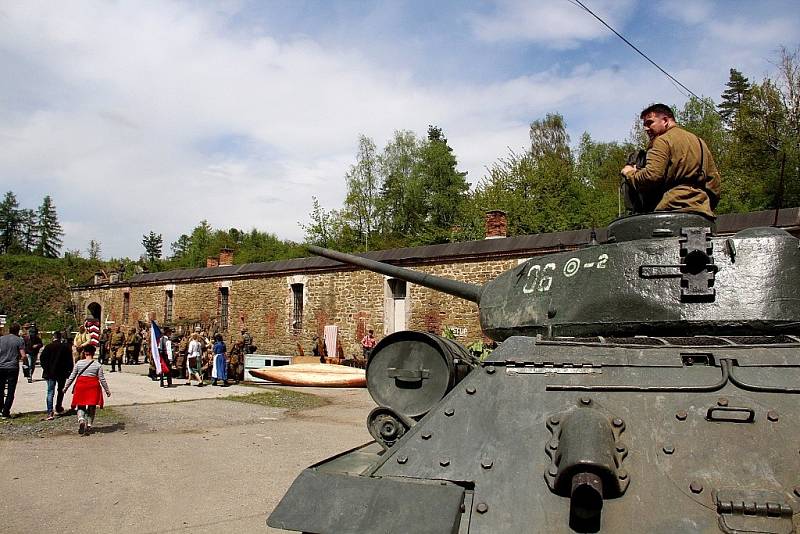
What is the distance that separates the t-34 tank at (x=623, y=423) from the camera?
2578mm

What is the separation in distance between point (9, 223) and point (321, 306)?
64462mm

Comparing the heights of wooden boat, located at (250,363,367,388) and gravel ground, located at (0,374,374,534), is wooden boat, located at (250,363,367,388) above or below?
above

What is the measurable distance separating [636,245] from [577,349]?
104 cm

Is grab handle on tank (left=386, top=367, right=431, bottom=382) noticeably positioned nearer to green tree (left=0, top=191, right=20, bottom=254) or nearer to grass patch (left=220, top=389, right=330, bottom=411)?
grass patch (left=220, top=389, right=330, bottom=411)

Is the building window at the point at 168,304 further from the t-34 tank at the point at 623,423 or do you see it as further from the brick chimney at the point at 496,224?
the t-34 tank at the point at 623,423

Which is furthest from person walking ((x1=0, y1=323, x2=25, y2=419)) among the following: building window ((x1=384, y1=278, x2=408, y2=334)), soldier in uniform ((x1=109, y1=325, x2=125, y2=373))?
soldier in uniform ((x1=109, y1=325, x2=125, y2=373))

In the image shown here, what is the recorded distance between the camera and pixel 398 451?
3.04m

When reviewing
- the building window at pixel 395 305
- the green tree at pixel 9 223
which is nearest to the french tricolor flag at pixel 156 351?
the building window at pixel 395 305

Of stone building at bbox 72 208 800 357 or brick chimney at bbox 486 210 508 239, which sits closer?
stone building at bbox 72 208 800 357

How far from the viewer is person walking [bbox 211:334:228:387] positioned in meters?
18.9

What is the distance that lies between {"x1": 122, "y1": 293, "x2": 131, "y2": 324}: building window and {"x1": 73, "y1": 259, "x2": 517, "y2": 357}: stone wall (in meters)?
2.91

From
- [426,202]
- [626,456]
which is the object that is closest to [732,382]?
[626,456]

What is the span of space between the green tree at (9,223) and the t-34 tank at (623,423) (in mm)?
79825

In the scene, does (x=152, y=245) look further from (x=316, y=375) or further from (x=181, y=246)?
(x=316, y=375)
